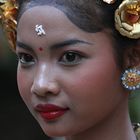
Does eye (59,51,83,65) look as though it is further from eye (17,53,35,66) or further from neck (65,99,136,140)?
neck (65,99,136,140)

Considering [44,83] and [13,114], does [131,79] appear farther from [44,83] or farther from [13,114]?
[13,114]

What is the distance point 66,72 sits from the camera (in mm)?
2070

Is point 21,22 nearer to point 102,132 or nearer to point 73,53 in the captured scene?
point 73,53

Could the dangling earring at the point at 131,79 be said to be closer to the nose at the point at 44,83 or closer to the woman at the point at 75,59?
the woman at the point at 75,59

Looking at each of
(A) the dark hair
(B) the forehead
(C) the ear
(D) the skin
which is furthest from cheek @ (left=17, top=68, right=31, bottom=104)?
(C) the ear

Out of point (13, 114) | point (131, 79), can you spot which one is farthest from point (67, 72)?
point (13, 114)

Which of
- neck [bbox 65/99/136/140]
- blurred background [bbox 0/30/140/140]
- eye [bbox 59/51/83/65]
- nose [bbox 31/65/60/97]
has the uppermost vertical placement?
eye [bbox 59/51/83/65]

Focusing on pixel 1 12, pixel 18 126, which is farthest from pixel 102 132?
pixel 18 126

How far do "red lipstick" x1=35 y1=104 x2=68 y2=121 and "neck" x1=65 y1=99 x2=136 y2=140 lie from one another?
19 cm

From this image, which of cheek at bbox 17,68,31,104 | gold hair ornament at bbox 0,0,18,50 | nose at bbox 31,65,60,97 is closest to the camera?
nose at bbox 31,65,60,97

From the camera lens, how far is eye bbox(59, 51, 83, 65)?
6.81 ft

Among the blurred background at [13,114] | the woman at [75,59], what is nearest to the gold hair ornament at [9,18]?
the woman at [75,59]

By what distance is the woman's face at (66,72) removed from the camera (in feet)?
6.75

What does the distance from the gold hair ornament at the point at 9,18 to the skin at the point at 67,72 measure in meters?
0.14
